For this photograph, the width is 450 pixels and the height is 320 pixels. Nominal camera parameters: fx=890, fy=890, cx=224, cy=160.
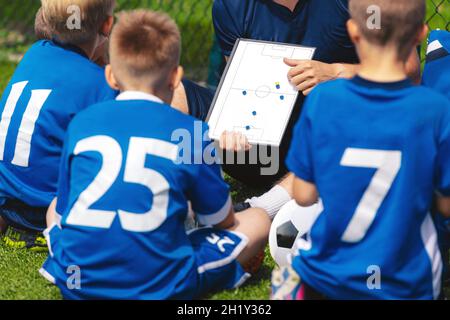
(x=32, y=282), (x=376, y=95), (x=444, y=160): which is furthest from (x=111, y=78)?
(x=444, y=160)

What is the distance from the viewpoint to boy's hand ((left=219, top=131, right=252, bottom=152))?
401 cm

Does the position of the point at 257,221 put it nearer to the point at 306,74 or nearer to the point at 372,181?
the point at 372,181

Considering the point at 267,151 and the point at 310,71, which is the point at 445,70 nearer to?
the point at 310,71

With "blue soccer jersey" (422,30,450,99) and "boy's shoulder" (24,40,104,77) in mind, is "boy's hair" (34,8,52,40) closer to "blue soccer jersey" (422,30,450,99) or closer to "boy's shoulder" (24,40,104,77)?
"boy's shoulder" (24,40,104,77)

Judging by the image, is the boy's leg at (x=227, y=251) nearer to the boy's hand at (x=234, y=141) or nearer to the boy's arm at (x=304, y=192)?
the boy's arm at (x=304, y=192)

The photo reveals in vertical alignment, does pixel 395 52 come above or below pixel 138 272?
above

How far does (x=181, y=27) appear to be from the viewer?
A: 26.5ft

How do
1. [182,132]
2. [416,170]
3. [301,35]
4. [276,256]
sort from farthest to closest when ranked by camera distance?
[301,35], [276,256], [182,132], [416,170]

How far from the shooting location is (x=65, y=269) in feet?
11.0

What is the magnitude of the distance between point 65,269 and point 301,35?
1.89 m

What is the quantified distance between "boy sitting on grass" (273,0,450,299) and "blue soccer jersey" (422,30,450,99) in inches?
32.4

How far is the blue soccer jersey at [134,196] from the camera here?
3.19 metres

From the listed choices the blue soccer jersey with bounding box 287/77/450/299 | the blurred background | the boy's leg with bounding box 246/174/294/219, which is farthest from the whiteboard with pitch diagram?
the blurred background

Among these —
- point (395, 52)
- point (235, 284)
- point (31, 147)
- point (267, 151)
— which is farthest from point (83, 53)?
point (395, 52)
